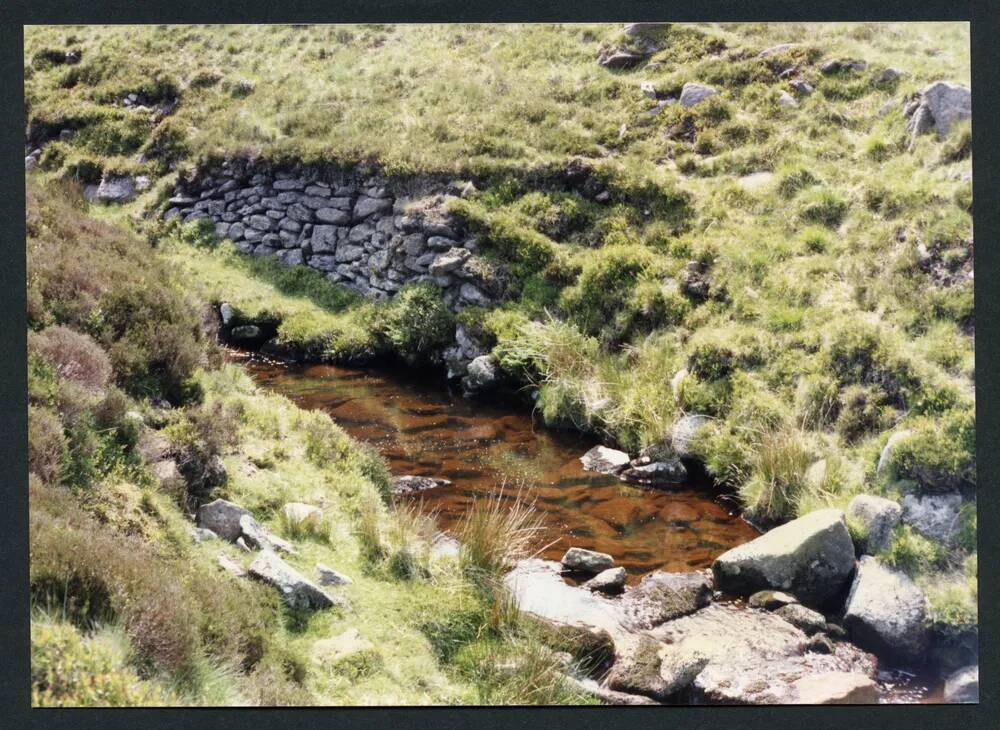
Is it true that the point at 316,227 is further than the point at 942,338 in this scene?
Yes

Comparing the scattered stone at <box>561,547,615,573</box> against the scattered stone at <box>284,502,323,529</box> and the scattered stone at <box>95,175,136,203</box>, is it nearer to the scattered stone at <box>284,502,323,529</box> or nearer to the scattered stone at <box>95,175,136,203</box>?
the scattered stone at <box>284,502,323,529</box>

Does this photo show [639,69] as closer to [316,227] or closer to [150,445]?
[316,227]

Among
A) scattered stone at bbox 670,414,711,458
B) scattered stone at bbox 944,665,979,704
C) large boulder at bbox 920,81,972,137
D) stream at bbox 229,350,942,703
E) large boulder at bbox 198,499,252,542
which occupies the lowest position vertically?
scattered stone at bbox 944,665,979,704

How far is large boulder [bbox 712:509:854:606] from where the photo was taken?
691cm

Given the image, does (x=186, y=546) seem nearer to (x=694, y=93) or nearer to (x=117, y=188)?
(x=117, y=188)

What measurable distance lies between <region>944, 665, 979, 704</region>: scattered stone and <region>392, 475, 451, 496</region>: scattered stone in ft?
16.3

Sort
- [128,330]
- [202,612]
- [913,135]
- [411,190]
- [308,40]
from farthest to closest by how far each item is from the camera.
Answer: [411,190], [308,40], [913,135], [128,330], [202,612]

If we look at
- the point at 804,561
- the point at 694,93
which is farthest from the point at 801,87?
the point at 804,561

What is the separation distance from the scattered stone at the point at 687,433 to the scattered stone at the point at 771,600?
238 cm

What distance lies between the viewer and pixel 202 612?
17.1 ft

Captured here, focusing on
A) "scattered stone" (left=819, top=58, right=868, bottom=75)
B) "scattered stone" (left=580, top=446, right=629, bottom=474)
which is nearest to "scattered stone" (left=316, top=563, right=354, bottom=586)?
"scattered stone" (left=580, top=446, right=629, bottom=474)

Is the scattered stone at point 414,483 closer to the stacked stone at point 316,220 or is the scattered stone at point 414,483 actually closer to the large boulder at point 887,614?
the large boulder at point 887,614

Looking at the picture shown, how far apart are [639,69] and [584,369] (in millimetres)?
4869

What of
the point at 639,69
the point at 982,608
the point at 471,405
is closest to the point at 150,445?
the point at 471,405
